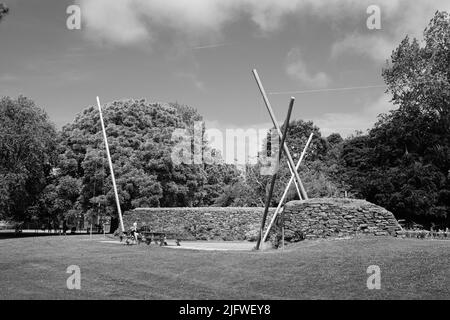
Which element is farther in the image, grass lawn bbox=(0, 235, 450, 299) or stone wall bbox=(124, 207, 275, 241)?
stone wall bbox=(124, 207, 275, 241)

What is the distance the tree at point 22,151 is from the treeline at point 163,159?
8 centimetres

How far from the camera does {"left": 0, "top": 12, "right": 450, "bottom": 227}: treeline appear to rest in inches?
1328

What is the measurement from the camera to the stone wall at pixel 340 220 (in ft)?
59.5

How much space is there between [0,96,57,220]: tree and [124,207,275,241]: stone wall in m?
9.20

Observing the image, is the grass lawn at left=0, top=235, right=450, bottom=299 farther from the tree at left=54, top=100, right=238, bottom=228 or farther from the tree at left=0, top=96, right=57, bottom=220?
the tree at left=0, top=96, right=57, bottom=220

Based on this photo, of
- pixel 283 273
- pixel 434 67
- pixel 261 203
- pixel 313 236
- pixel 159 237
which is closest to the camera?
pixel 283 273

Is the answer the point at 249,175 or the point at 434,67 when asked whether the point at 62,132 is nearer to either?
the point at 249,175

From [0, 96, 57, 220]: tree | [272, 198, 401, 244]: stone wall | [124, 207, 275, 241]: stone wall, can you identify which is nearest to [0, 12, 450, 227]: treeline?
[0, 96, 57, 220]: tree

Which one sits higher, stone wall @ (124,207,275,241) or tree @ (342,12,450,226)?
tree @ (342,12,450,226)

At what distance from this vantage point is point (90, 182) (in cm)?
3575

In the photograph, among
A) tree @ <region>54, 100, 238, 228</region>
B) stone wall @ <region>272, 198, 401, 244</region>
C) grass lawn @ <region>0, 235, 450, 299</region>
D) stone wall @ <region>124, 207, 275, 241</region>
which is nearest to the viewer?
grass lawn @ <region>0, 235, 450, 299</region>

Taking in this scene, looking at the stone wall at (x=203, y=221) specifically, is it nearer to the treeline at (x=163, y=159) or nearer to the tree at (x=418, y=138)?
the treeline at (x=163, y=159)
